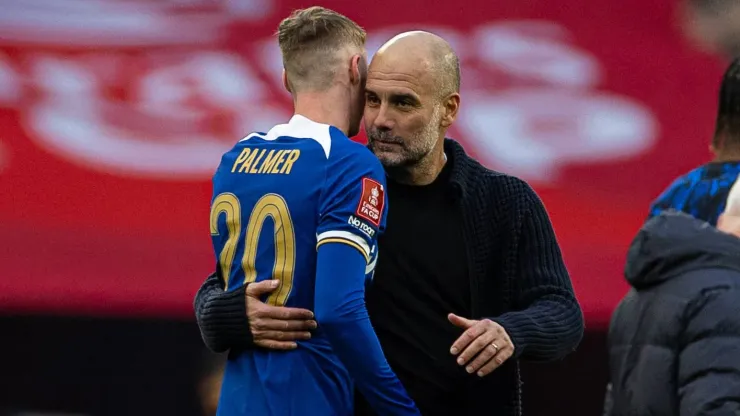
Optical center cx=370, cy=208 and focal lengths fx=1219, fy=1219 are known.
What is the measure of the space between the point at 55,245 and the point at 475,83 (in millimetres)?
2085

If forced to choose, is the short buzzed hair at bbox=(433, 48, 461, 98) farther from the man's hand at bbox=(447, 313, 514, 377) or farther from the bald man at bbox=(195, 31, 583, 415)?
the man's hand at bbox=(447, 313, 514, 377)

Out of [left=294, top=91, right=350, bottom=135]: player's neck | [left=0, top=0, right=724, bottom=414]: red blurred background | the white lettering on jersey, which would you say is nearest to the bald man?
[left=294, top=91, right=350, bottom=135]: player's neck

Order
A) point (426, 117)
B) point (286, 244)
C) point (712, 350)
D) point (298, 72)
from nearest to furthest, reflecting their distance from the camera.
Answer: point (712, 350)
point (286, 244)
point (298, 72)
point (426, 117)

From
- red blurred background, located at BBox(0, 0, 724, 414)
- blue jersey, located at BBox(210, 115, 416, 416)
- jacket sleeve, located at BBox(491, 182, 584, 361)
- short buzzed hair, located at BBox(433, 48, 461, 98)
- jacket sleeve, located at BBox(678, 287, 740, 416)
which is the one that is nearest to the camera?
jacket sleeve, located at BBox(678, 287, 740, 416)

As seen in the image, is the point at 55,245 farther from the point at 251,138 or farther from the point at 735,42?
the point at 735,42

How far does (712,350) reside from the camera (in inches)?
101

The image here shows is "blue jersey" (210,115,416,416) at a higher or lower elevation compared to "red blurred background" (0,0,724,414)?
lower

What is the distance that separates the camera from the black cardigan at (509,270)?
3.13m

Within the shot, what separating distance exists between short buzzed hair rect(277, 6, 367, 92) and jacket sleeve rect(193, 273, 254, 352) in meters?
0.54

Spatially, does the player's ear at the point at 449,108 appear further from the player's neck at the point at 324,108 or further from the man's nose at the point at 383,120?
the player's neck at the point at 324,108

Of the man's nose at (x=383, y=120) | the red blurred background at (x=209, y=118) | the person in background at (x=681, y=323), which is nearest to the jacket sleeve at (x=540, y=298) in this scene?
the person in background at (x=681, y=323)

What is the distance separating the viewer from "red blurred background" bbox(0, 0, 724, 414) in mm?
5598

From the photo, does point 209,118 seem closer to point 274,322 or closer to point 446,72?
point 446,72

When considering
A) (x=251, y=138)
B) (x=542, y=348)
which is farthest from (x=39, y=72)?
(x=542, y=348)
